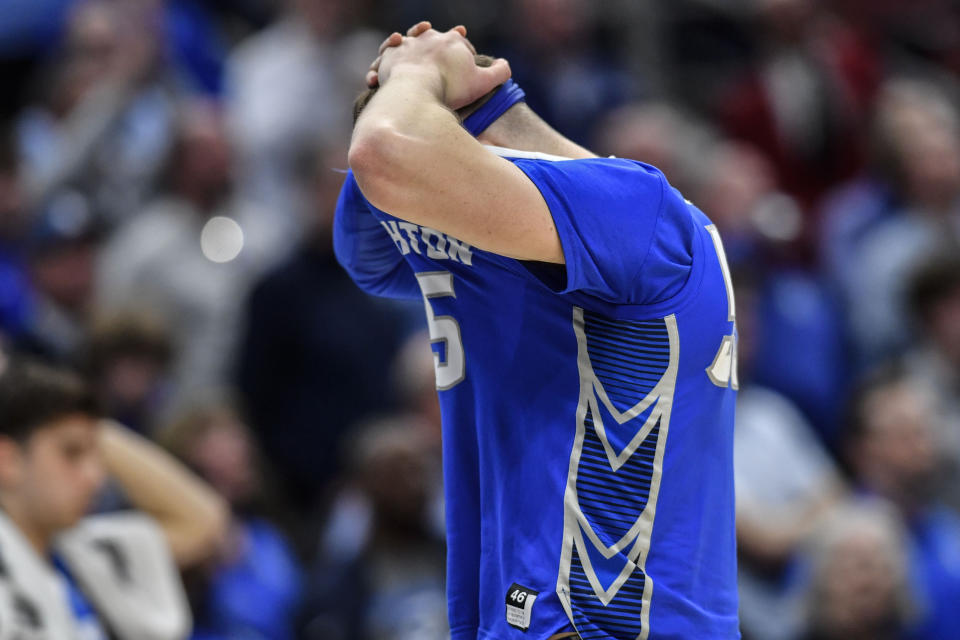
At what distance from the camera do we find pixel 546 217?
2.46 m

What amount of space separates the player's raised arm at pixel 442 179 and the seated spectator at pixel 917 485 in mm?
4019

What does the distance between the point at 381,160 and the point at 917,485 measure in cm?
443

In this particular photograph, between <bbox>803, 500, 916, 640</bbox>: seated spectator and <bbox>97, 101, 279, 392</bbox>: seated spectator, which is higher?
<bbox>97, 101, 279, 392</bbox>: seated spectator

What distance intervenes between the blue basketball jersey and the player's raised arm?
95mm

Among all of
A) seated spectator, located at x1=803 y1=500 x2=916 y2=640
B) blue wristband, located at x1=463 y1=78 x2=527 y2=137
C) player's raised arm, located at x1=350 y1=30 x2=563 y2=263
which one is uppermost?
blue wristband, located at x1=463 y1=78 x2=527 y2=137

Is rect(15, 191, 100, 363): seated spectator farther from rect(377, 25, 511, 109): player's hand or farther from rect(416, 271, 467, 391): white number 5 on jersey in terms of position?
rect(377, 25, 511, 109): player's hand

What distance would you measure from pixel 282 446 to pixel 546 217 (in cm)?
478

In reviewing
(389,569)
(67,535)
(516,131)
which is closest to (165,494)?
(67,535)

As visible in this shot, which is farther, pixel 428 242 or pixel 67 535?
pixel 67 535

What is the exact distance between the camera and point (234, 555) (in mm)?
5902

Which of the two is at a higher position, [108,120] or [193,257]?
[108,120]

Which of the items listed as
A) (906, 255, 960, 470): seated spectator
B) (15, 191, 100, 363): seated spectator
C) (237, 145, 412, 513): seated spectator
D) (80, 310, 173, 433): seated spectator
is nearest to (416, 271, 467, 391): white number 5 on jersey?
(80, 310, 173, 433): seated spectator

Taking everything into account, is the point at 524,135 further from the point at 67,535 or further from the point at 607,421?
the point at 67,535

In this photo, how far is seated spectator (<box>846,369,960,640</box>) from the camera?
5.91m
